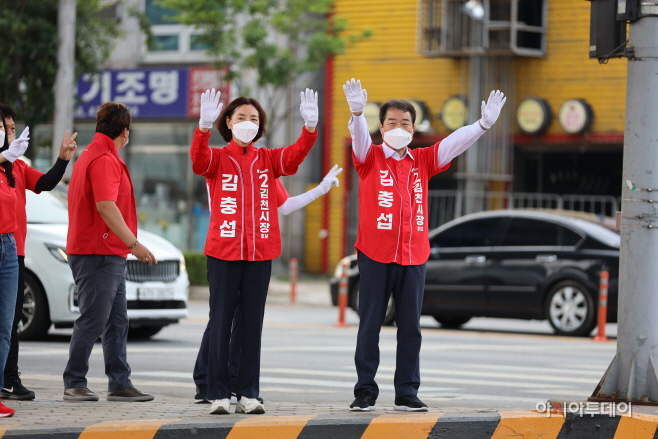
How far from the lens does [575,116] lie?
2347 cm

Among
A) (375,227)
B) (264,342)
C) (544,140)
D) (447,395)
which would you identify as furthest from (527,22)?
(375,227)

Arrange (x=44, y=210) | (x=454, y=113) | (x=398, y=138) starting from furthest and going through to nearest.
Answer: (x=454, y=113)
(x=44, y=210)
(x=398, y=138)

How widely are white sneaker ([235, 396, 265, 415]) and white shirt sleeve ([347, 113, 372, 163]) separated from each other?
1.50 meters

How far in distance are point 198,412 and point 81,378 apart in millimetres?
1173

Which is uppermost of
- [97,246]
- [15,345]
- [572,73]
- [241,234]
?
[572,73]

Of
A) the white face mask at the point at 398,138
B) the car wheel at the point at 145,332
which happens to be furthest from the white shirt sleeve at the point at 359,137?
the car wheel at the point at 145,332

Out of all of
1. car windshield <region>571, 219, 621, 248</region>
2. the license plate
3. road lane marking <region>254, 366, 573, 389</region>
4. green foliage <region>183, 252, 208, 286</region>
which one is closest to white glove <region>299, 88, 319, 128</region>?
road lane marking <region>254, 366, 573, 389</region>

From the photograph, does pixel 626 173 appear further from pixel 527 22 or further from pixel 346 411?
pixel 527 22

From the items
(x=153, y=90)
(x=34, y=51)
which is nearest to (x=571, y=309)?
(x=34, y=51)

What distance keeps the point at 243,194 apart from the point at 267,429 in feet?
4.47

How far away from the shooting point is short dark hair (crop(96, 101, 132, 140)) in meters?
6.83

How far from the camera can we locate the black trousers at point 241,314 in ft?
19.8

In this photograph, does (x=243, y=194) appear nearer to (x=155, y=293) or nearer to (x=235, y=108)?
(x=235, y=108)

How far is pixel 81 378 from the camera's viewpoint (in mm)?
6781
